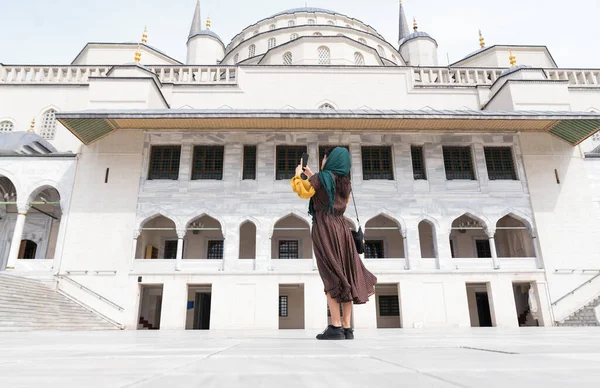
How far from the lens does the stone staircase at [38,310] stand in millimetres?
10633

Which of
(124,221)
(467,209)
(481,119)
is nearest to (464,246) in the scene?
(467,209)

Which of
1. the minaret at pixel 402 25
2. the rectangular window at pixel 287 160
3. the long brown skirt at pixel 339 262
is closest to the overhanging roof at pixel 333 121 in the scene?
the rectangular window at pixel 287 160

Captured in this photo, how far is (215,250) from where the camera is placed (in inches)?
718

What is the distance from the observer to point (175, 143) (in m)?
16.2

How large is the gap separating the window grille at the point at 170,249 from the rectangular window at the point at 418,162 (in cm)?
1154

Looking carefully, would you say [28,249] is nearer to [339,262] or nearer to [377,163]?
[377,163]

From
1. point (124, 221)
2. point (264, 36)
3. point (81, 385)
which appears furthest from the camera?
point (264, 36)

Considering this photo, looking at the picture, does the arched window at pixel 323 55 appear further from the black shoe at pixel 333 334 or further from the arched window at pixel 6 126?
the black shoe at pixel 333 334

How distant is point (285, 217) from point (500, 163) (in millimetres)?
9611

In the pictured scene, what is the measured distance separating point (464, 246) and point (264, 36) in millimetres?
19647

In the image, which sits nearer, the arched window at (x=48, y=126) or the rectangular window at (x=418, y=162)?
the rectangular window at (x=418, y=162)

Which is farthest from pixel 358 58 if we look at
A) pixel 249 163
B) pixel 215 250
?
pixel 215 250

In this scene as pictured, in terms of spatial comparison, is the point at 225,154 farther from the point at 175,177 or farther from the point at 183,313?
the point at 183,313

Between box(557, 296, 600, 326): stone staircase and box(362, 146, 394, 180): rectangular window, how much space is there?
852 centimetres
